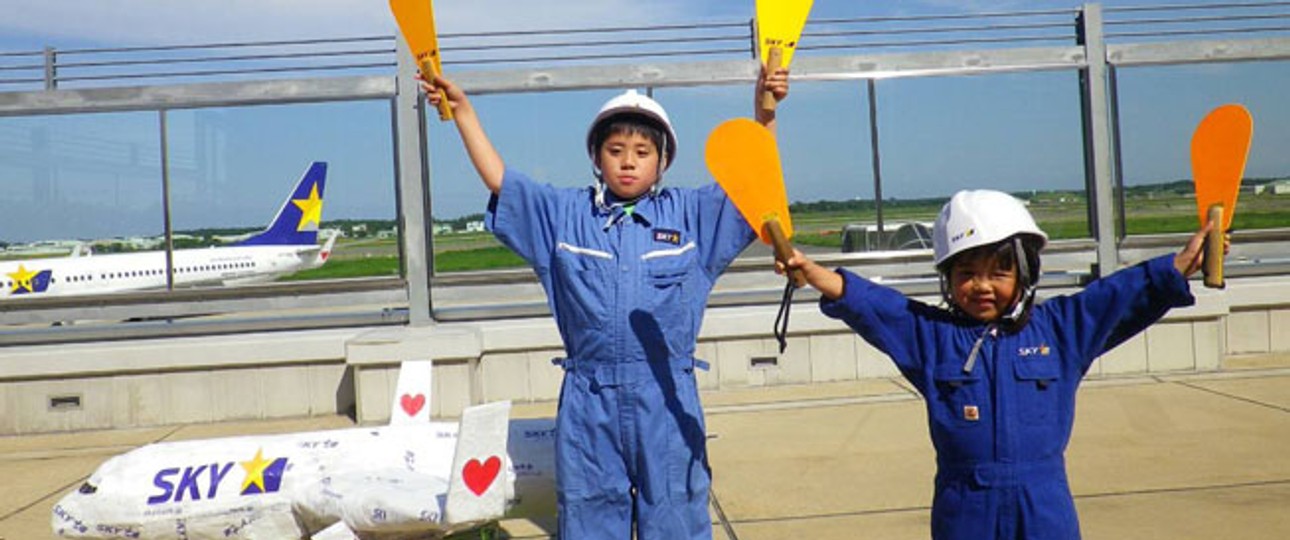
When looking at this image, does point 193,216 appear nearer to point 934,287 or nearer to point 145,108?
point 145,108

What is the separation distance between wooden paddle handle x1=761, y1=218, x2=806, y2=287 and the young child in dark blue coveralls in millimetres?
20

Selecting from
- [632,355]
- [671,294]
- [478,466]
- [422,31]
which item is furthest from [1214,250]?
[478,466]

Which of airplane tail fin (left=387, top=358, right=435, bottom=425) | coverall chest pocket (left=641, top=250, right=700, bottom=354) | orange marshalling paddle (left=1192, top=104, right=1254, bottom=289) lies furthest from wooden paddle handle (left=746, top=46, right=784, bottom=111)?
airplane tail fin (left=387, top=358, right=435, bottom=425)

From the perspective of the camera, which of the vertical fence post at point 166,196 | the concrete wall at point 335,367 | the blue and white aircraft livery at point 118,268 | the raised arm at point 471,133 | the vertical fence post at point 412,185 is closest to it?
the raised arm at point 471,133

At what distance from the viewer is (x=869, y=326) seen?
255 cm

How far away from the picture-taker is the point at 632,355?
295 centimetres

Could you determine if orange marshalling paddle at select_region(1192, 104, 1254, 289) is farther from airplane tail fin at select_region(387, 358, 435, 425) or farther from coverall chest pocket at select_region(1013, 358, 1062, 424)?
airplane tail fin at select_region(387, 358, 435, 425)

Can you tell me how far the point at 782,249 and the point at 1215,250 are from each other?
37.2 inches

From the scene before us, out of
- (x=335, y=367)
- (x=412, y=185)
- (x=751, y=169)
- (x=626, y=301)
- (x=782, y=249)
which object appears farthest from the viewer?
(x=412, y=185)

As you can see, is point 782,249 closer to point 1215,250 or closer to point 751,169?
point 751,169

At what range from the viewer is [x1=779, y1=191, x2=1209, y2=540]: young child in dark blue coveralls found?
7.85ft

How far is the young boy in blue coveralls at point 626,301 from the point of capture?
2.92 metres

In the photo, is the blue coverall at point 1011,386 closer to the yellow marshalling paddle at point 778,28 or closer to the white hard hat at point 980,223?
the white hard hat at point 980,223

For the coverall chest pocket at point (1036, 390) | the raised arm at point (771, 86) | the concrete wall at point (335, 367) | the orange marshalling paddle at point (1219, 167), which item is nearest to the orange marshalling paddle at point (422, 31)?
the raised arm at point (771, 86)
